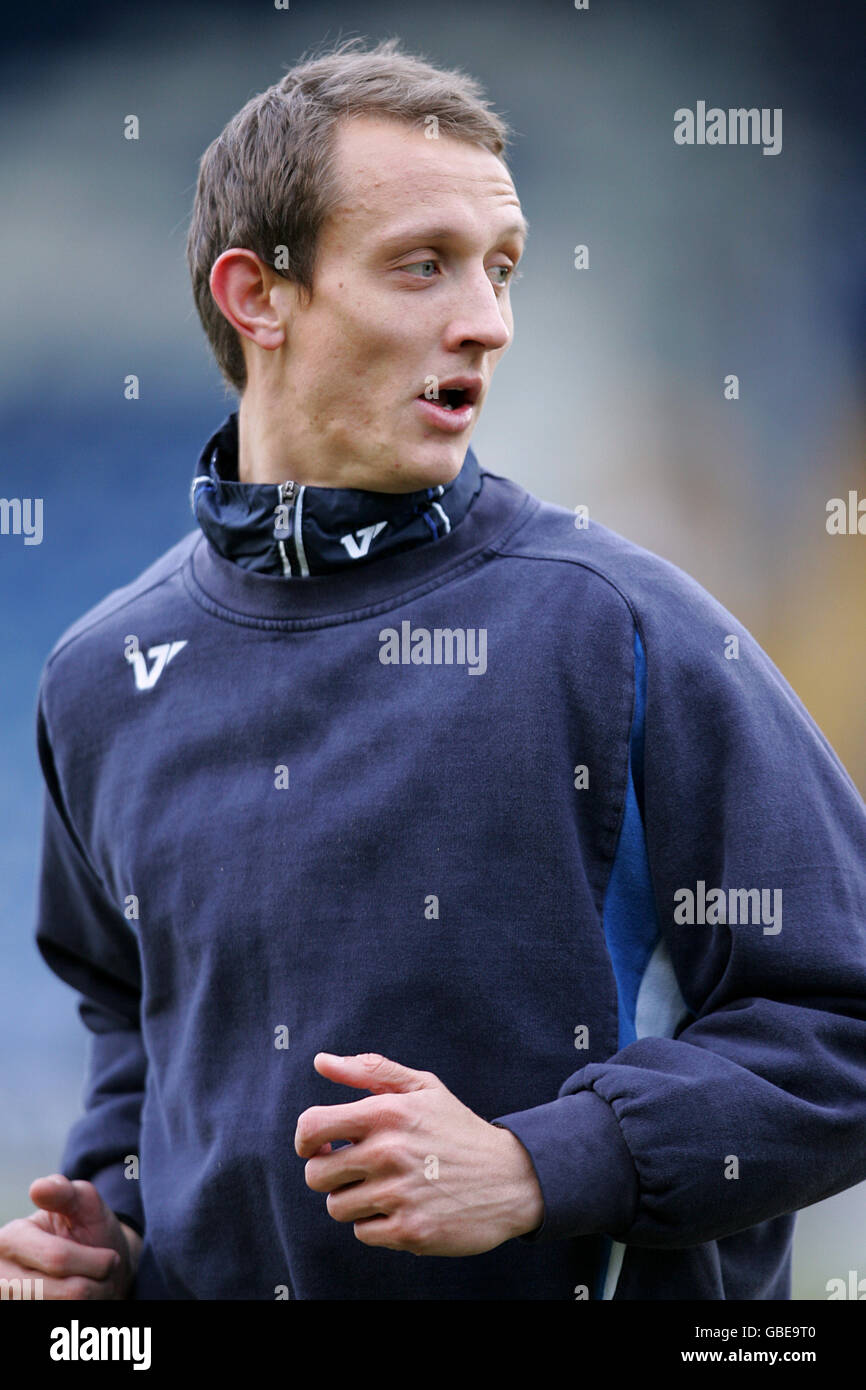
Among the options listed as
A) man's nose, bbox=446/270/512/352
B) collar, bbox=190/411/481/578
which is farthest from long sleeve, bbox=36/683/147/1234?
man's nose, bbox=446/270/512/352

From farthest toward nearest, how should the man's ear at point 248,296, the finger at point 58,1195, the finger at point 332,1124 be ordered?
the man's ear at point 248,296 < the finger at point 58,1195 < the finger at point 332,1124

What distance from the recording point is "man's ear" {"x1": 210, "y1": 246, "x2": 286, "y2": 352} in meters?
1.39

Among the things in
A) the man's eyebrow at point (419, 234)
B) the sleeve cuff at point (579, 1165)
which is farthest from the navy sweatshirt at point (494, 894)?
the man's eyebrow at point (419, 234)

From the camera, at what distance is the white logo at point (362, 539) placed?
132cm

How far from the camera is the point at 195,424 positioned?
127 inches

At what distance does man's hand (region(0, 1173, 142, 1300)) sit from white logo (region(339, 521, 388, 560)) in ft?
2.06

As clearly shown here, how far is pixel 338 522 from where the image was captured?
1323 mm

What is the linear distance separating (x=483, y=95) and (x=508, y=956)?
87 centimetres

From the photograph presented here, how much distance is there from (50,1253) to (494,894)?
54cm

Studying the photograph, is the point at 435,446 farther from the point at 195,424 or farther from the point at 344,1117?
the point at 195,424

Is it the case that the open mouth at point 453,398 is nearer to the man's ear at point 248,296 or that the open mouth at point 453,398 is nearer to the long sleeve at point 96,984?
the man's ear at point 248,296

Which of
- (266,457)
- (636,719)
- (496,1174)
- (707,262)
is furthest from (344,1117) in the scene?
(707,262)

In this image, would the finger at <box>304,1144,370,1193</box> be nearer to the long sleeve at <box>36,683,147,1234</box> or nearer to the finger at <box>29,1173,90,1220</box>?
the finger at <box>29,1173,90,1220</box>

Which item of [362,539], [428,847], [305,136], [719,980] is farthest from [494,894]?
[305,136]
